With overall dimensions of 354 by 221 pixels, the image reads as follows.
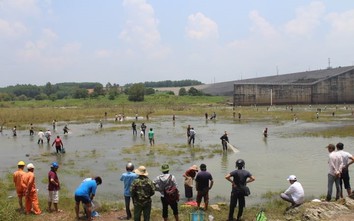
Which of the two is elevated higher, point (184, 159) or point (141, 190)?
point (141, 190)

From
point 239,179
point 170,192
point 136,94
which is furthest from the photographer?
point 136,94

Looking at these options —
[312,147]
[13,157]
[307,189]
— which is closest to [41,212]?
[307,189]

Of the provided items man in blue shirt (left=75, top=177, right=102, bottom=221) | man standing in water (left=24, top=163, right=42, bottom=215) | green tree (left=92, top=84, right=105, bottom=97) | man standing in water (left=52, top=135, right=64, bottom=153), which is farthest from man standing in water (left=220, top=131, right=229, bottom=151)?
green tree (left=92, top=84, right=105, bottom=97)

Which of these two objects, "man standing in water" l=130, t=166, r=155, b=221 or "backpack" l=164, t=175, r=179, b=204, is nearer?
"man standing in water" l=130, t=166, r=155, b=221

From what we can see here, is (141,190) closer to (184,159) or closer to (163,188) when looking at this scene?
(163,188)

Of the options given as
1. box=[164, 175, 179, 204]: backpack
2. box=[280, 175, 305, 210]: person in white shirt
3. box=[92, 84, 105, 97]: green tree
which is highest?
box=[92, 84, 105, 97]: green tree

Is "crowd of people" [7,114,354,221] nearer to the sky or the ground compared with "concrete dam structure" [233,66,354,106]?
nearer to the ground

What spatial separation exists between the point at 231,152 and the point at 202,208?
1469cm

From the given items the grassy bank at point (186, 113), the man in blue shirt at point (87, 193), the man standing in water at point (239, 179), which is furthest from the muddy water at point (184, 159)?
the grassy bank at point (186, 113)

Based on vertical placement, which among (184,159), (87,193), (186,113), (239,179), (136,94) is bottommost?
(184,159)

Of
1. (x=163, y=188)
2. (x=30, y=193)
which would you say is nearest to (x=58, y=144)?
(x=30, y=193)

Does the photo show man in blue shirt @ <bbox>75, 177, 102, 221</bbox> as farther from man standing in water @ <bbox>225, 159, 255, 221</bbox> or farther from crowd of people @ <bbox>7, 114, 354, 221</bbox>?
man standing in water @ <bbox>225, 159, 255, 221</bbox>

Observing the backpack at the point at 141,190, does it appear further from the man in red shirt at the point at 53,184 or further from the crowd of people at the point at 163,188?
the man in red shirt at the point at 53,184

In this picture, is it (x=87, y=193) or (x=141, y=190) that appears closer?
(x=141, y=190)
